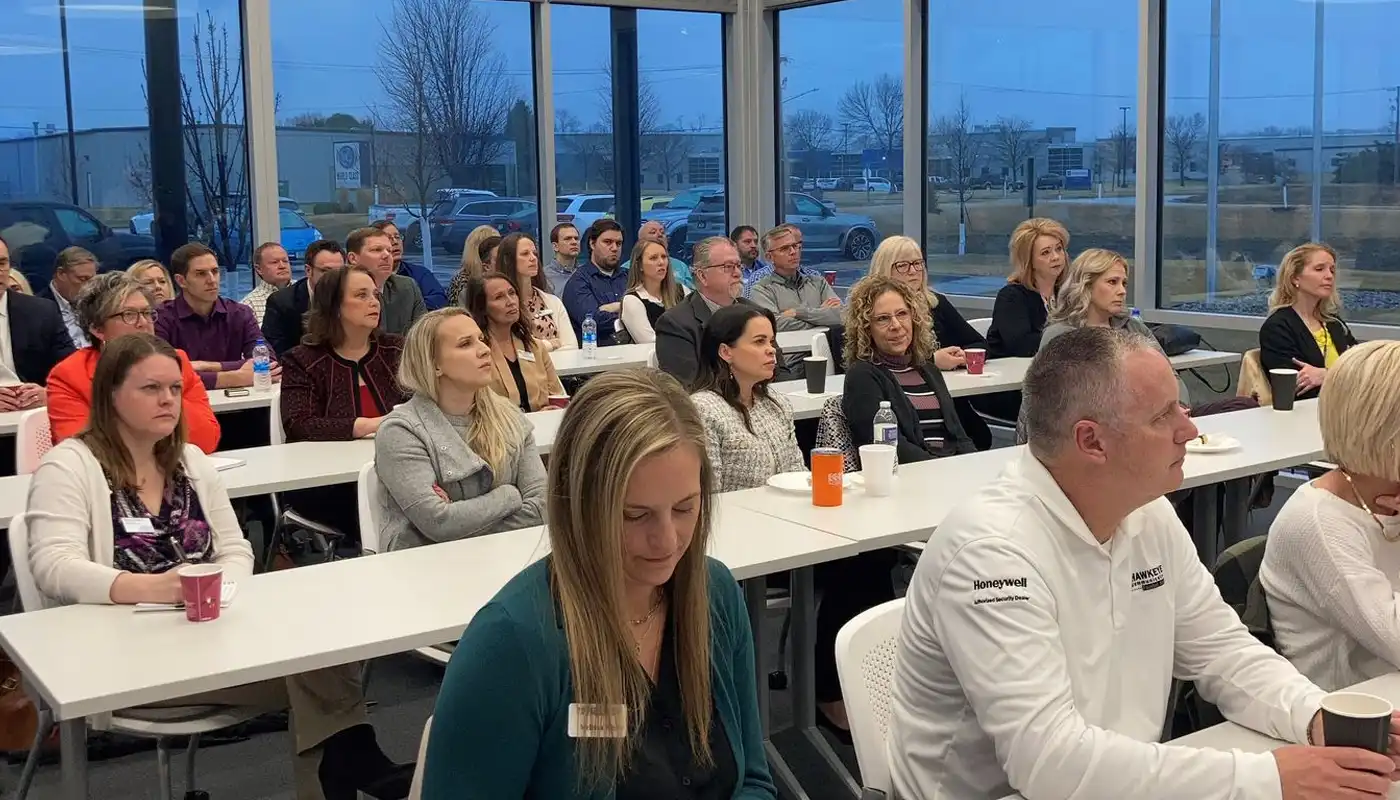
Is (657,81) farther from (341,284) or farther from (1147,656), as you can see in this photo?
(1147,656)

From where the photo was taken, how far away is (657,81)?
1077cm

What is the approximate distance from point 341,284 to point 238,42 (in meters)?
4.64

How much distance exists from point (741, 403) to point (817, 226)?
22.3 feet

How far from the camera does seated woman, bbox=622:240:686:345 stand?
7.82 m

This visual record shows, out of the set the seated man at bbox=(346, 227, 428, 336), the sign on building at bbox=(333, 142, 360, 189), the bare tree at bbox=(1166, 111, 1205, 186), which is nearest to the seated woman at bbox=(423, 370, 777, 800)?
the seated man at bbox=(346, 227, 428, 336)

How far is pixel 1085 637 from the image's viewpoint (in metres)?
2.03

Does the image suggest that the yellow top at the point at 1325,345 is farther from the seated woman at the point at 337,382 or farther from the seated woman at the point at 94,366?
the seated woman at the point at 94,366

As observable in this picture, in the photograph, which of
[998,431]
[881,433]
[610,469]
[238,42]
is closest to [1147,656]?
[610,469]

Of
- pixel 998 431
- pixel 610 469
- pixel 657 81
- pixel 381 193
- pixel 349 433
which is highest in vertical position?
pixel 657 81

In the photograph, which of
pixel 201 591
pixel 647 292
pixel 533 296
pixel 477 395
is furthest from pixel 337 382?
pixel 647 292

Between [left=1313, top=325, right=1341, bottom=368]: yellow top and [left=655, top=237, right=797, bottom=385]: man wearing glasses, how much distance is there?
2362mm

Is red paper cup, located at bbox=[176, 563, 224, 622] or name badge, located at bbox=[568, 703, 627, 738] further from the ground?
name badge, located at bbox=[568, 703, 627, 738]

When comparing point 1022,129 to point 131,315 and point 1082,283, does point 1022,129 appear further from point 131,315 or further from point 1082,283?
point 131,315

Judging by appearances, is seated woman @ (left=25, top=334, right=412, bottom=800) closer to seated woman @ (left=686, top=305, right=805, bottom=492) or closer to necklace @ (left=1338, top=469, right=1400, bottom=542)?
seated woman @ (left=686, top=305, right=805, bottom=492)
